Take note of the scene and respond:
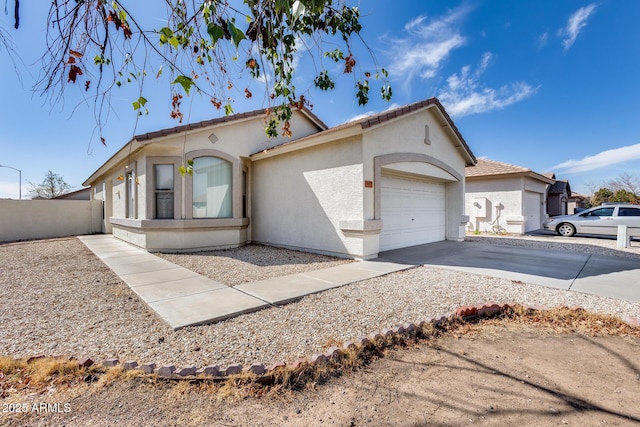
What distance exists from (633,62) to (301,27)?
1583cm

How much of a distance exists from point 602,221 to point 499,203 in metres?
4.27

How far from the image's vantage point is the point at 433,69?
859 cm

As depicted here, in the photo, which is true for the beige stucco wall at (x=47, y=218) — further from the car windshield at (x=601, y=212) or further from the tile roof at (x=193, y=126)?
the car windshield at (x=601, y=212)

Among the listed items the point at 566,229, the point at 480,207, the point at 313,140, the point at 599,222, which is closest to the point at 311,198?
the point at 313,140

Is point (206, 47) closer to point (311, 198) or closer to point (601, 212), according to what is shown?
point (311, 198)

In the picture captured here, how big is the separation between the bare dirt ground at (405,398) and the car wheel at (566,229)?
14.4m

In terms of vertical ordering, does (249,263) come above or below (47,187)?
below

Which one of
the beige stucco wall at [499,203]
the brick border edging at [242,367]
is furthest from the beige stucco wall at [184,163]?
the beige stucco wall at [499,203]

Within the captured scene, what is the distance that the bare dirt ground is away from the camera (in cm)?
204

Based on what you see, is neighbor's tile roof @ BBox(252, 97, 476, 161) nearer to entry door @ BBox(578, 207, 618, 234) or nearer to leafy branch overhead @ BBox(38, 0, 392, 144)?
leafy branch overhead @ BBox(38, 0, 392, 144)

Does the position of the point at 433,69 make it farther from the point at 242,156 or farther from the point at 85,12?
the point at 85,12

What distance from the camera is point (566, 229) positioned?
1417 centimetres

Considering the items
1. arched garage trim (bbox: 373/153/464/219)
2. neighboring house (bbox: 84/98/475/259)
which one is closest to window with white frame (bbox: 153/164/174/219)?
neighboring house (bbox: 84/98/475/259)

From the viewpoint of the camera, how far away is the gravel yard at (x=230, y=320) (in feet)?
9.89
